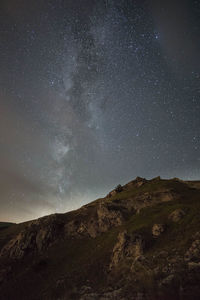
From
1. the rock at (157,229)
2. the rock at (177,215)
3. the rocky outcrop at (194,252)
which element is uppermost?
the rock at (177,215)

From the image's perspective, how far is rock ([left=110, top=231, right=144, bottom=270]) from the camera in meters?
31.0

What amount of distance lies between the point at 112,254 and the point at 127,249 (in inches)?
158

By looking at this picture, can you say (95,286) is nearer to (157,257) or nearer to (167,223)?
(157,257)


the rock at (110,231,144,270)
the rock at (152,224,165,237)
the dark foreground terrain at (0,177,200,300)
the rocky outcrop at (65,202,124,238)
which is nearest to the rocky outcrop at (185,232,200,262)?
the dark foreground terrain at (0,177,200,300)

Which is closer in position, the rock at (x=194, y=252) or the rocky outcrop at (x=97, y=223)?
the rock at (x=194, y=252)

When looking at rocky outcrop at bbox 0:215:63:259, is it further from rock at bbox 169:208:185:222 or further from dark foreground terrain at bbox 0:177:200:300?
rock at bbox 169:208:185:222

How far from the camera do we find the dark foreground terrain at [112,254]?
20.2 meters

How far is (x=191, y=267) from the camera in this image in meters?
18.4

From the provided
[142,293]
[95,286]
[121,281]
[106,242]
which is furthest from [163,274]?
[106,242]

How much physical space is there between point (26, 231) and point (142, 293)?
4555 centimetres

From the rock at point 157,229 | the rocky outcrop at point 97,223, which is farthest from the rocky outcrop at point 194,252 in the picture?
the rocky outcrop at point 97,223

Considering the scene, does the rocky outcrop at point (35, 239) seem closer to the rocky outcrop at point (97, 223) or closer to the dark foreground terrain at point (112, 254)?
the dark foreground terrain at point (112, 254)

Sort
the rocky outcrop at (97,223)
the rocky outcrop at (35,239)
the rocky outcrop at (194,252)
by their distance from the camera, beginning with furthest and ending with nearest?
the rocky outcrop at (97,223) → the rocky outcrop at (35,239) → the rocky outcrop at (194,252)

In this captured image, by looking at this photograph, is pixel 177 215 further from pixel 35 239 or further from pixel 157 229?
pixel 35 239
